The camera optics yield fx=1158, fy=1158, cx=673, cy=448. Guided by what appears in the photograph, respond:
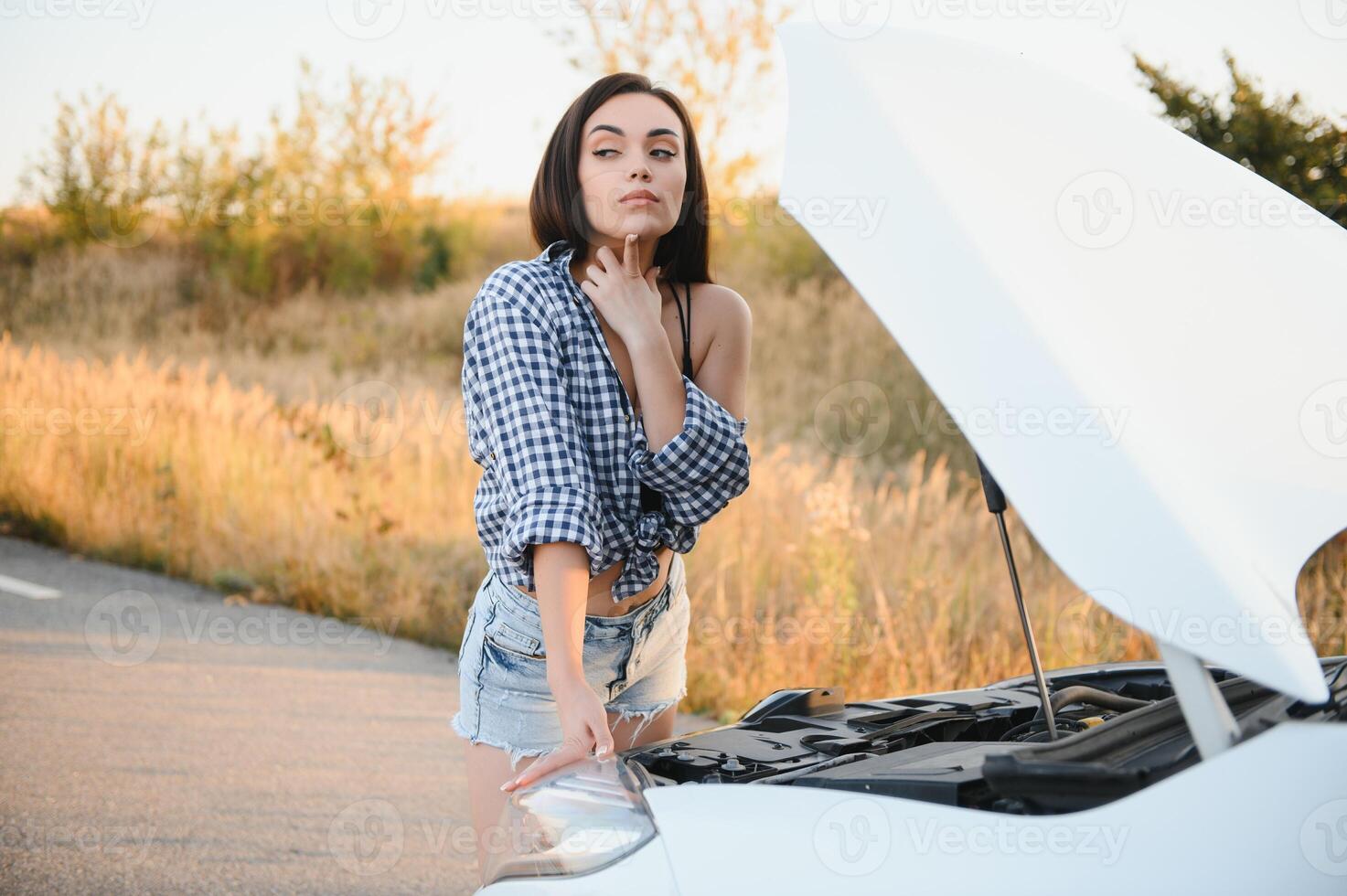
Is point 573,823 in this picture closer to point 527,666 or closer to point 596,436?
point 527,666

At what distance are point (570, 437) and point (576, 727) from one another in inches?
20.5

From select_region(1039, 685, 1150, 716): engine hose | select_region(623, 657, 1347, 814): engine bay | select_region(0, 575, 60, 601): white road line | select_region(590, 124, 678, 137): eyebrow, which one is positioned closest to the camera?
Result: select_region(623, 657, 1347, 814): engine bay

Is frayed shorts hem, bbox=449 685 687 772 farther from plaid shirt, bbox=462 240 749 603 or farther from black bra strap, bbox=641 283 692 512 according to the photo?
black bra strap, bbox=641 283 692 512

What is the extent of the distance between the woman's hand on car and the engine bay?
7cm

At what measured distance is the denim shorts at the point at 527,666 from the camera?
7.48 feet

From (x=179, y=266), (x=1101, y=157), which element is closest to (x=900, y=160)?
(x=1101, y=157)

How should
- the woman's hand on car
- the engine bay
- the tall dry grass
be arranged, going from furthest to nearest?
the tall dry grass
the woman's hand on car
the engine bay

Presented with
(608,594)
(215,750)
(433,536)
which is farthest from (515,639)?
(433,536)

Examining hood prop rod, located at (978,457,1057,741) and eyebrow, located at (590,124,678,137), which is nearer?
hood prop rod, located at (978,457,1057,741)

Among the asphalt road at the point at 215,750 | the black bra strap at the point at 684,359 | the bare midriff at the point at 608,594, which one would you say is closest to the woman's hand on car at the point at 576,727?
the bare midriff at the point at 608,594

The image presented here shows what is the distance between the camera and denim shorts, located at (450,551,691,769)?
2.28 m

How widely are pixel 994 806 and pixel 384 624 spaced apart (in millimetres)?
5802

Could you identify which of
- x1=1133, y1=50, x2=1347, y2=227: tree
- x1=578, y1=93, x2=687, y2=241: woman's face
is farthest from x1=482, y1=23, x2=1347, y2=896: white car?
x1=1133, y1=50, x2=1347, y2=227: tree

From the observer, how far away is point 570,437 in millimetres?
2102
